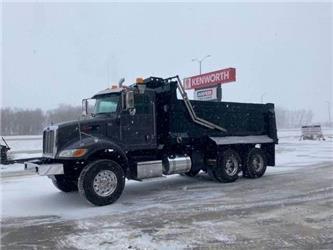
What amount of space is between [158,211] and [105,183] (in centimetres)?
152

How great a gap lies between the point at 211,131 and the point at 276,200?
140 inches

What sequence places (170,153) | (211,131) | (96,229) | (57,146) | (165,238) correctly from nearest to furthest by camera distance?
1. (165,238)
2. (96,229)
3. (57,146)
4. (170,153)
5. (211,131)

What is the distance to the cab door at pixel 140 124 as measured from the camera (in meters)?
9.74

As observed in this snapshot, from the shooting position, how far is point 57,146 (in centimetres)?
873

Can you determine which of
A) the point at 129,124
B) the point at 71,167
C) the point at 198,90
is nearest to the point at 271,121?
the point at 129,124

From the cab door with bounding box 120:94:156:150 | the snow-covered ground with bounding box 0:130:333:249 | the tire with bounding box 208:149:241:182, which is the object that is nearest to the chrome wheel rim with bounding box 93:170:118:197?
the snow-covered ground with bounding box 0:130:333:249

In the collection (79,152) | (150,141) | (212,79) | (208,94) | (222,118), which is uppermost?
(212,79)

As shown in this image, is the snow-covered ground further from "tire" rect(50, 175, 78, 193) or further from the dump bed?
the dump bed

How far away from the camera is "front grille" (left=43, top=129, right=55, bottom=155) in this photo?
8938 millimetres

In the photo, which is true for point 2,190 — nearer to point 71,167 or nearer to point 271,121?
point 71,167

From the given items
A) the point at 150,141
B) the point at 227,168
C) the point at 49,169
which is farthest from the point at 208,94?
the point at 49,169

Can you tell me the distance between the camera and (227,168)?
1206cm

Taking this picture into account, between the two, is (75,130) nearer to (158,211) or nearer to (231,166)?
(158,211)

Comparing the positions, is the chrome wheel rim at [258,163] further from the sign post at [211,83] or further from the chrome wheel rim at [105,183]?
the sign post at [211,83]
